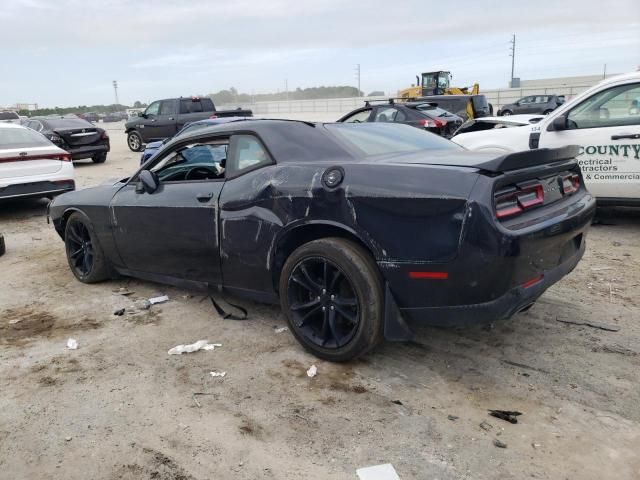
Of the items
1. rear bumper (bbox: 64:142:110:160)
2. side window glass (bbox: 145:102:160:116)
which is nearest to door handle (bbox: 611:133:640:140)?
rear bumper (bbox: 64:142:110:160)

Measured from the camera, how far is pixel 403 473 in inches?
99.1

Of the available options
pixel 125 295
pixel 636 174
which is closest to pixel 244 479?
pixel 125 295

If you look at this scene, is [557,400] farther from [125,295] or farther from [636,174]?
[636,174]

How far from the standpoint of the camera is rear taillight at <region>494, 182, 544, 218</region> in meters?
2.99

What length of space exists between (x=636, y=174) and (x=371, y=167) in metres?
4.32

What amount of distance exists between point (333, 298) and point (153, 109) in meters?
18.6

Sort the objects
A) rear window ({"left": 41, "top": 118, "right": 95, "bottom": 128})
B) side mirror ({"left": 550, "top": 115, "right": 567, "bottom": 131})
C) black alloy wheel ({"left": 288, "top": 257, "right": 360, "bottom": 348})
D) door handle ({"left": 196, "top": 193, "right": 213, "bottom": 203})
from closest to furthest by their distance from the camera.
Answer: black alloy wheel ({"left": 288, "top": 257, "right": 360, "bottom": 348}) → door handle ({"left": 196, "top": 193, "right": 213, "bottom": 203}) → side mirror ({"left": 550, "top": 115, "right": 567, "bottom": 131}) → rear window ({"left": 41, "top": 118, "right": 95, "bottom": 128})

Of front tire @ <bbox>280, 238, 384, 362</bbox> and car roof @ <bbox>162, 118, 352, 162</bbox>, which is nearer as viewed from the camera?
front tire @ <bbox>280, 238, 384, 362</bbox>

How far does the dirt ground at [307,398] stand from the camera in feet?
8.62

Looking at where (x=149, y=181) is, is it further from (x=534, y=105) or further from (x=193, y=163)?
(x=534, y=105)

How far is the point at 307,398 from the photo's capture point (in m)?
3.21

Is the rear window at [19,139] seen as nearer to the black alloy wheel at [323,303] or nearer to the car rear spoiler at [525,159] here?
the black alloy wheel at [323,303]

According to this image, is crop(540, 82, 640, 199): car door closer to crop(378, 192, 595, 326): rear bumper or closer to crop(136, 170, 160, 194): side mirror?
Answer: crop(378, 192, 595, 326): rear bumper

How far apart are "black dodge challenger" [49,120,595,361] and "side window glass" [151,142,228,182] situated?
0.01 meters
